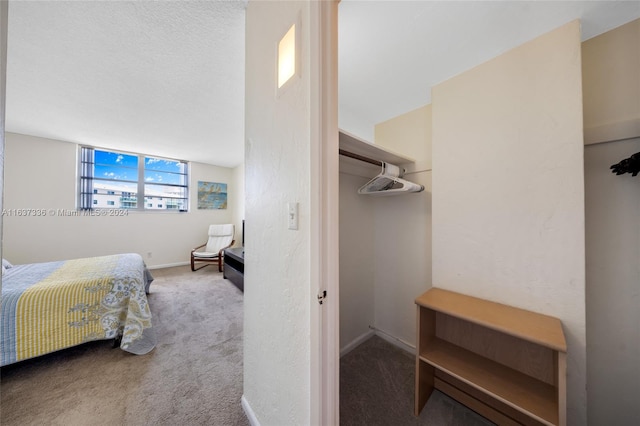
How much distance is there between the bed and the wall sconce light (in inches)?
90.3

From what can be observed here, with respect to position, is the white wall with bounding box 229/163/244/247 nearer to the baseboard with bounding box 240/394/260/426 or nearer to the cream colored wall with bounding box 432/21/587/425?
the baseboard with bounding box 240/394/260/426

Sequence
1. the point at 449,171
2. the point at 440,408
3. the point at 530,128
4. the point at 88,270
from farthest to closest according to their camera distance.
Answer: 1. the point at 88,270
2. the point at 449,171
3. the point at 440,408
4. the point at 530,128

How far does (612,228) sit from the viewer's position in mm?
1119

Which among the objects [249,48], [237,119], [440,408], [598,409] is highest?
[237,119]

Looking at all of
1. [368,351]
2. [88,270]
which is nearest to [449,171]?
[368,351]

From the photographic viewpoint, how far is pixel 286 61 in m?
0.96

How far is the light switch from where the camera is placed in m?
0.88

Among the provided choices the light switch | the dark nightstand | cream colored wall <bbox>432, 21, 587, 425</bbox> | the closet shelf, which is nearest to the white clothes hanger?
the closet shelf

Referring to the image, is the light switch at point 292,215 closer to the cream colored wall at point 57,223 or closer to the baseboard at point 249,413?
the baseboard at point 249,413

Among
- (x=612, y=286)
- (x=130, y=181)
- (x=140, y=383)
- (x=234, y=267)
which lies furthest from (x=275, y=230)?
(x=130, y=181)

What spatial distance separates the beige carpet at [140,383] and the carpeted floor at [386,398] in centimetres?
70

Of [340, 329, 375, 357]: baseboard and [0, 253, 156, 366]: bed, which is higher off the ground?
[0, 253, 156, 366]: bed

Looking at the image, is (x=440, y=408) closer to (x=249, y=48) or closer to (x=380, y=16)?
(x=380, y=16)

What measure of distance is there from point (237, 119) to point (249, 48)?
152 centimetres
